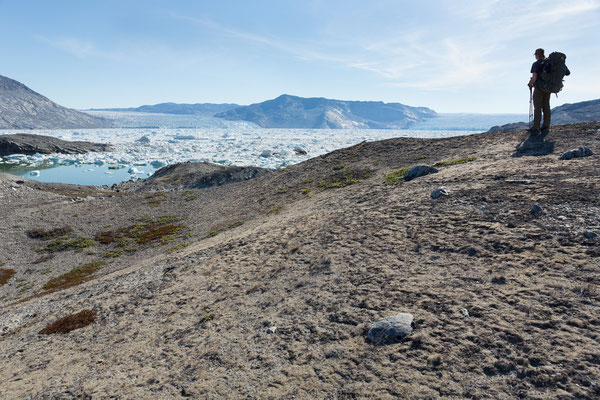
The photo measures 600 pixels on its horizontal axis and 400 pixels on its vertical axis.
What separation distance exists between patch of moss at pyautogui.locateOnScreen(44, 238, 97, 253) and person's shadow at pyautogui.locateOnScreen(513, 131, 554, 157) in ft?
102

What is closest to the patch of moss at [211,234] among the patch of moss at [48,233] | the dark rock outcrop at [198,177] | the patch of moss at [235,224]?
the patch of moss at [235,224]

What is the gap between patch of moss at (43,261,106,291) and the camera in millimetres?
20198

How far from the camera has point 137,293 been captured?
12945 millimetres

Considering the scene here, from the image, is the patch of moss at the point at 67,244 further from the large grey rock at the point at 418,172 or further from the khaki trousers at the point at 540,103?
the khaki trousers at the point at 540,103

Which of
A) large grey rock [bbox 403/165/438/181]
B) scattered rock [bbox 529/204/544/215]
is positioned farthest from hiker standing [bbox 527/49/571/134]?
scattered rock [bbox 529/204/544/215]

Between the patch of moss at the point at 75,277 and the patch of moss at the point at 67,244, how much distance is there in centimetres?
457

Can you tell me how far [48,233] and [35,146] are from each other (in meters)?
140

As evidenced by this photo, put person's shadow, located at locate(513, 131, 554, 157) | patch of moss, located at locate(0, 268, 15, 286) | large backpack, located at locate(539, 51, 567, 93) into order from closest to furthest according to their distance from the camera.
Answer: large backpack, located at locate(539, 51, 567, 93) → person's shadow, located at locate(513, 131, 554, 157) → patch of moss, located at locate(0, 268, 15, 286)

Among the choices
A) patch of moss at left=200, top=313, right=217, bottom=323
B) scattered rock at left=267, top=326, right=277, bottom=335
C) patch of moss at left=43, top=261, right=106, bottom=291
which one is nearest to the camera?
scattered rock at left=267, top=326, right=277, bottom=335

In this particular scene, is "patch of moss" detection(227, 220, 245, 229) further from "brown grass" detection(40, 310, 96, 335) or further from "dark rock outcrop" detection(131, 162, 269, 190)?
"dark rock outcrop" detection(131, 162, 269, 190)

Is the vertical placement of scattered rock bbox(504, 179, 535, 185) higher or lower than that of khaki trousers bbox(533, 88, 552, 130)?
lower

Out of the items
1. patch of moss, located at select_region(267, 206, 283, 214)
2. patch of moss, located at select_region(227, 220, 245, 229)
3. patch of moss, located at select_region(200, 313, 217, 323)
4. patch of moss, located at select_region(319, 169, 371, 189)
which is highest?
patch of moss, located at select_region(319, 169, 371, 189)

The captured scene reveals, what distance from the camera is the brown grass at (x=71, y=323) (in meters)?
11.5

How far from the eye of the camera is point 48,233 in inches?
1186
